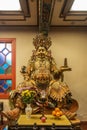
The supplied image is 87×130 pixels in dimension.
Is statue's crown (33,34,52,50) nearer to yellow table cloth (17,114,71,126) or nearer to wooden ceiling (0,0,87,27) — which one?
wooden ceiling (0,0,87,27)

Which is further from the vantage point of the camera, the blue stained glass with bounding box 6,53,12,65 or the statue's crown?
the blue stained glass with bounding box 6,53,12,65

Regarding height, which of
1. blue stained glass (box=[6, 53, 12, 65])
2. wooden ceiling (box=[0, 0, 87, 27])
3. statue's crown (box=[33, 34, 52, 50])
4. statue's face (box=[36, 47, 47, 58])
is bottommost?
blue stained glass (box=[6, 53, 12, 65])

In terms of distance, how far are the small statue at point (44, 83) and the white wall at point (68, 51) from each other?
1.55 feet

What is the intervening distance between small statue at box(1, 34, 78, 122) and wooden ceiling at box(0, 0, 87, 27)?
592 mm

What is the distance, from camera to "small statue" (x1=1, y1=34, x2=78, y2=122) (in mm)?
5957

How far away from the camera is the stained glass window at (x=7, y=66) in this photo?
7.05 metres

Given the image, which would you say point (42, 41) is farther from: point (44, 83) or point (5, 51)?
point (5, 51)

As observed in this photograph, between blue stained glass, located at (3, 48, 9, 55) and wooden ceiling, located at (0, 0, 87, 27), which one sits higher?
wooden ceiling, located at (0, 0, 87, 27)

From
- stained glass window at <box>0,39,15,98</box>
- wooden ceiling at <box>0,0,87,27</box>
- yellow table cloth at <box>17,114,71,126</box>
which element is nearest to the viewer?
yellow table cloth at <box>17,114,71,126</box>

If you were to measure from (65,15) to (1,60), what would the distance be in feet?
7.93

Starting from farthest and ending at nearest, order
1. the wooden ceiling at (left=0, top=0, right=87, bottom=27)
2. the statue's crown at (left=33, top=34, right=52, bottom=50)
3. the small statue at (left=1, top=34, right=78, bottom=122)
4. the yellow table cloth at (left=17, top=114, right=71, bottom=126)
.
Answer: the statue's crown at (left=33, top=34, right=52, bottom=50)
the small statue at (left=1, top=34, right=78, bottom=122)
the wooden ceiling at (left=0, top=0, right=87, bottom=27)
the yellow table cloth at (left=17, top=114, right=71, bottom=126)

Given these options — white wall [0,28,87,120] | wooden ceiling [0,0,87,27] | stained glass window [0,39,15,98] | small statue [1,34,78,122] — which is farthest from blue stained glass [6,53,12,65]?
wooden ceiling [0,0,87,27]

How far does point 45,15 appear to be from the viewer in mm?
5344

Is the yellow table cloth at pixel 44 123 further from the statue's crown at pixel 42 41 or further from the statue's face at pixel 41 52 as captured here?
the statue's crown at pixel 42 41
